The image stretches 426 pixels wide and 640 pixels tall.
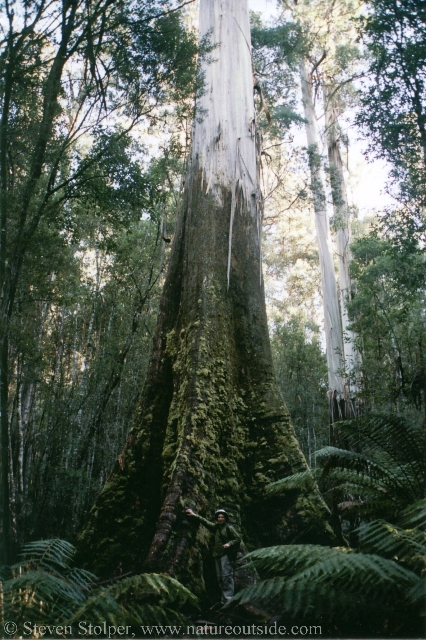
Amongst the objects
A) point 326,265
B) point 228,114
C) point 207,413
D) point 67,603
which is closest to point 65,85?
point 228,114

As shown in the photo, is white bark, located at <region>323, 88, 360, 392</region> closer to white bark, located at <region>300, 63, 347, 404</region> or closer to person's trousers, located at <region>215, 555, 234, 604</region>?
white bark, located at <region>300, 63, 347, 404</region>

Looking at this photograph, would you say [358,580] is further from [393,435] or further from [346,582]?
[393,435]

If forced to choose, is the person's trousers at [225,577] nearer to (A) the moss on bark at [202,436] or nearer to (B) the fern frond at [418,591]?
(A) the moss on bark at [202,436]

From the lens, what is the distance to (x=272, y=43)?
39.1ft

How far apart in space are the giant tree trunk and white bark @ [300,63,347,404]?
22.7 feet

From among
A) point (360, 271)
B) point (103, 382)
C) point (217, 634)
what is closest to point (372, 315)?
point (360, 271)

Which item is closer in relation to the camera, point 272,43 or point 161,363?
point 161,363

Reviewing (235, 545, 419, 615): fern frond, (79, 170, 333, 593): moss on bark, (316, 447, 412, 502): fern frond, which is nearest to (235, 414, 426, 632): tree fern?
(235, 545, 419, 615): fern frond

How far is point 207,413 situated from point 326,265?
11.3m

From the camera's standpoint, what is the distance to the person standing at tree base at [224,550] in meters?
3.10

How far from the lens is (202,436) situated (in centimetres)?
375

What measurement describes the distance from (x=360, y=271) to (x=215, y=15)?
9441mm

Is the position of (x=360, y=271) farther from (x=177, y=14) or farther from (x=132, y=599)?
(x=132, y=599)

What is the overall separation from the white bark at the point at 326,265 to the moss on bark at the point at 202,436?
24.1 ft
